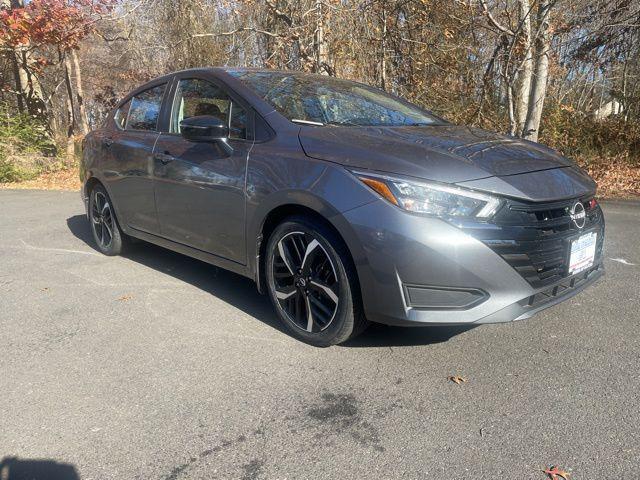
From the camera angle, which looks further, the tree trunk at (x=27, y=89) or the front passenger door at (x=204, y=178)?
the tree trunk at (x=27, y=89)

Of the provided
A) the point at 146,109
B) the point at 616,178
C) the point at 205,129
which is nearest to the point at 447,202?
the point at 205,129

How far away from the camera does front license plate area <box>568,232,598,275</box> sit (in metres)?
2.90

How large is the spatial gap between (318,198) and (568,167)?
62.1 inches

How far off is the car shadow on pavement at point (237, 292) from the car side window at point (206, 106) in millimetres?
1257

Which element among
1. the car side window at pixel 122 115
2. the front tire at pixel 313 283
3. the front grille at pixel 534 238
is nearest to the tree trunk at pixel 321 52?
the car side window at pixel 122 115

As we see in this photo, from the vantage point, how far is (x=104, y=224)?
539cm

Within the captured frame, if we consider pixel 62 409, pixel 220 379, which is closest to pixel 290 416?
pixel 220 379

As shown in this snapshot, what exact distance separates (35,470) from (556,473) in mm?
2078

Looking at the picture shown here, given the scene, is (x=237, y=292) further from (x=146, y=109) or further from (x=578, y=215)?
(x=578, y=215)

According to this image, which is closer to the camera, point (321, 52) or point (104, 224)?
point (104, 224)

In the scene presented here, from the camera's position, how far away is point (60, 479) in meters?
2.13

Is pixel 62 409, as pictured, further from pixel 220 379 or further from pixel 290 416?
pixel 290 416

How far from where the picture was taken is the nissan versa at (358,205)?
2652 mm

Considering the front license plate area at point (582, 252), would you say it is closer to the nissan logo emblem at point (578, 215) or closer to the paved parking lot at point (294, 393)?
the nissan logo emblem at point (578, 215)
